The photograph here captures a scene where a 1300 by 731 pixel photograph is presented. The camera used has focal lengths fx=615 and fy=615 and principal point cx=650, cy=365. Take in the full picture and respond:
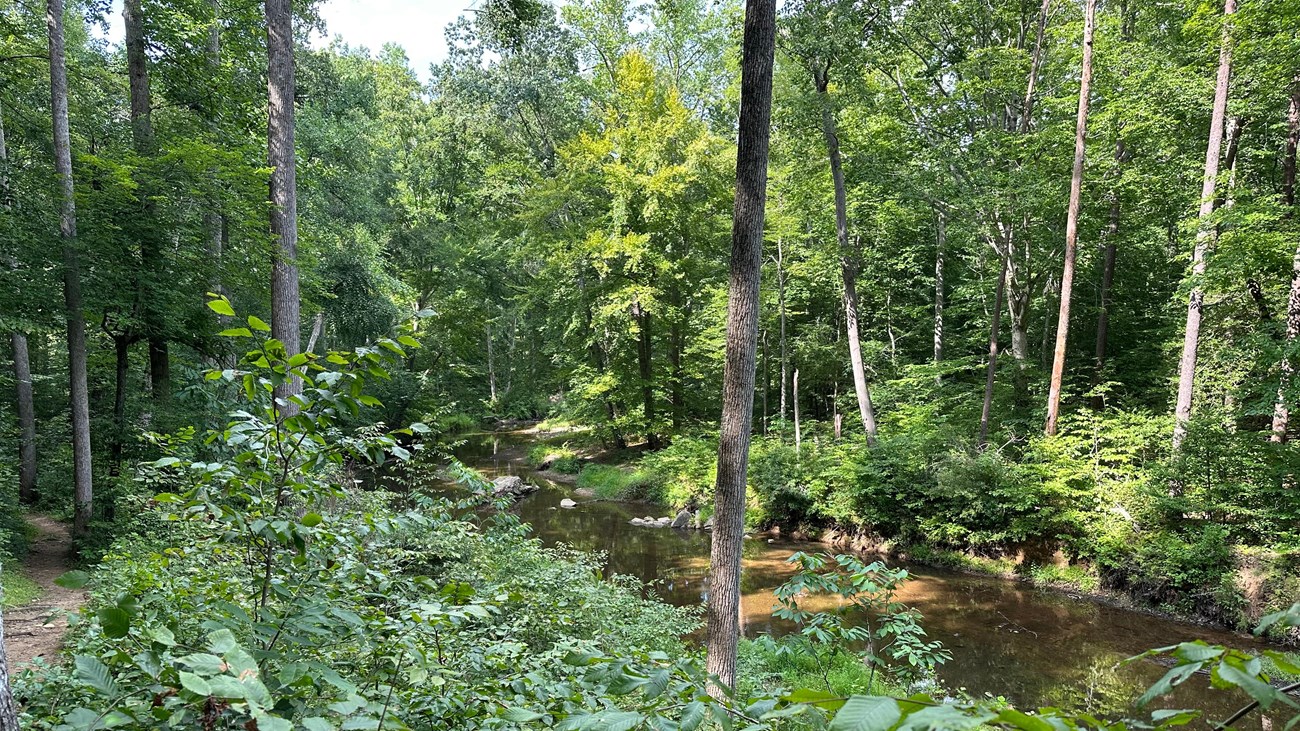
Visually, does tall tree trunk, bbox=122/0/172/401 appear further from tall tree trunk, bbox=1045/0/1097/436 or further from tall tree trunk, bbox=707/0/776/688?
tall tree trunk, bbox=1045/0/1097/436

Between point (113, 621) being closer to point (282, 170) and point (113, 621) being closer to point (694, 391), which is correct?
point (282, 170)

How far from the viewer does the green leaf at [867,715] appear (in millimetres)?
870

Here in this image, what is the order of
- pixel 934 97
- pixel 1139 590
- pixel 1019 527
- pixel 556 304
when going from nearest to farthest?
1. pixel 1139 590
2. pixel 1019 527
3. pixel 934 97
4. pixel 556 304

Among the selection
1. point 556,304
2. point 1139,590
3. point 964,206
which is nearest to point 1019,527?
point 1139,590

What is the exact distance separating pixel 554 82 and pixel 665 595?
1842cm

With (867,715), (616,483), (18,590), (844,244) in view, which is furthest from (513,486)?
(867,715)

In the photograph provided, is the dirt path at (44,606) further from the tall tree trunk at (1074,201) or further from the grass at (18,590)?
the tall tree trunk at (1074,201)

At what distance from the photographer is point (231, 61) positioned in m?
10.5

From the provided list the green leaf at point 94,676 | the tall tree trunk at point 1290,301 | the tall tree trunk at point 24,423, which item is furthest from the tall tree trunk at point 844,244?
the tall tree trunk at point 24,423

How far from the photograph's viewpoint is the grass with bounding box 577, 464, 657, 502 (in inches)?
698

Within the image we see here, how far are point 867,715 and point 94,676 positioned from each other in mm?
1577

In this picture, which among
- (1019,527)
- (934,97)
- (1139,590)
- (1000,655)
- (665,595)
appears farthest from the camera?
(934,97)

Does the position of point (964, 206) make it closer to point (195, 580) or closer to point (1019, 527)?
point (1019, 527)

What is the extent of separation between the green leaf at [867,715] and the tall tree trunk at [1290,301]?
33.1 ft
